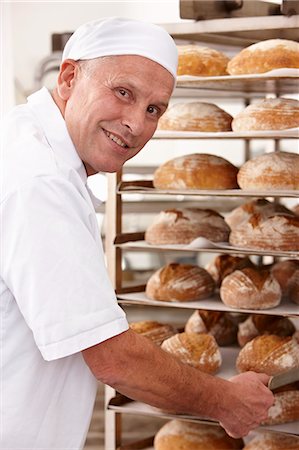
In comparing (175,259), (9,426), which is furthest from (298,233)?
(175,259)

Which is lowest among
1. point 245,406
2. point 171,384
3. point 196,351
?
point 196,351

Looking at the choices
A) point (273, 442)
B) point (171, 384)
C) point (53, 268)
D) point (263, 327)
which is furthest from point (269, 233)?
point (53, 268)

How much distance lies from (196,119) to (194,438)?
100cm

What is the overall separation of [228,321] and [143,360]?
120 centimetres

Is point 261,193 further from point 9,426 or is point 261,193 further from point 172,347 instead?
point 9,426

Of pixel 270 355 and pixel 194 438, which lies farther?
pixel 194 438

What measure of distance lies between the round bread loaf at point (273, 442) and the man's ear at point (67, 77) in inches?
48.4

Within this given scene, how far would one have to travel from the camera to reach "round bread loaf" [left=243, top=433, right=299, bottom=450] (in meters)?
2.30

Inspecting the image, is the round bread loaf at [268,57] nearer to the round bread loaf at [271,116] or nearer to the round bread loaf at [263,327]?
the round bread loaf at [271,116]

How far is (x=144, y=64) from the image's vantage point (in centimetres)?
158

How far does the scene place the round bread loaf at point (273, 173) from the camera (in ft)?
7.50

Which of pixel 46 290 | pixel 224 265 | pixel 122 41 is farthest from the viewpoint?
pixel 224 265

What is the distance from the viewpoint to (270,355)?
2.26m

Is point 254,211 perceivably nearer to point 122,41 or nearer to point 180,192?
point 180,192
